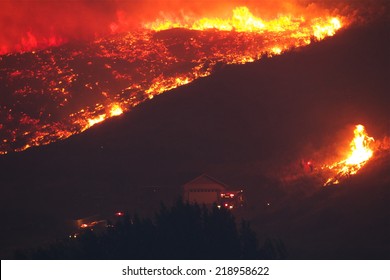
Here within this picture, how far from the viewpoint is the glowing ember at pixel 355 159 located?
2137 inches

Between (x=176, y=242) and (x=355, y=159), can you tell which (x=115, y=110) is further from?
(x=176, y=242)

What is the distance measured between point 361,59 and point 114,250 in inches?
3162

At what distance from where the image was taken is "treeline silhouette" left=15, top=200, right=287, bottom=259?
32.7 meters

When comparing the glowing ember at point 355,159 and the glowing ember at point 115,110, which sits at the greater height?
the glowing ember at point 115,110

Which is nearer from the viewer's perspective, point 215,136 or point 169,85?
point 215,136

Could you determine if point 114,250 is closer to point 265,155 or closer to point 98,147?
point 265,155

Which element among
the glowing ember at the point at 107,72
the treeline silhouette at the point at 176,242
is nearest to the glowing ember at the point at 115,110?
the glowing ember at the point at 107,72

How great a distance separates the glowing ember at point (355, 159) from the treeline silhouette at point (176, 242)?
20959 millimetres

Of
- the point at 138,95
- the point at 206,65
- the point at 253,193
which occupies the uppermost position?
the point at 206,65

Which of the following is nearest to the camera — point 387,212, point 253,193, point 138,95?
point 387,212

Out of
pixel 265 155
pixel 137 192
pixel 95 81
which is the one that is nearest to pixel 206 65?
pixel 95 81

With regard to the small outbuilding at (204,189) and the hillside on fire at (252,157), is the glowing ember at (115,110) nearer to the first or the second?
the hillside on fire at (252,157)

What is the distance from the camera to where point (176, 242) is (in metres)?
33.8

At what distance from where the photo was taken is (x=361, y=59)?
105312 mm
